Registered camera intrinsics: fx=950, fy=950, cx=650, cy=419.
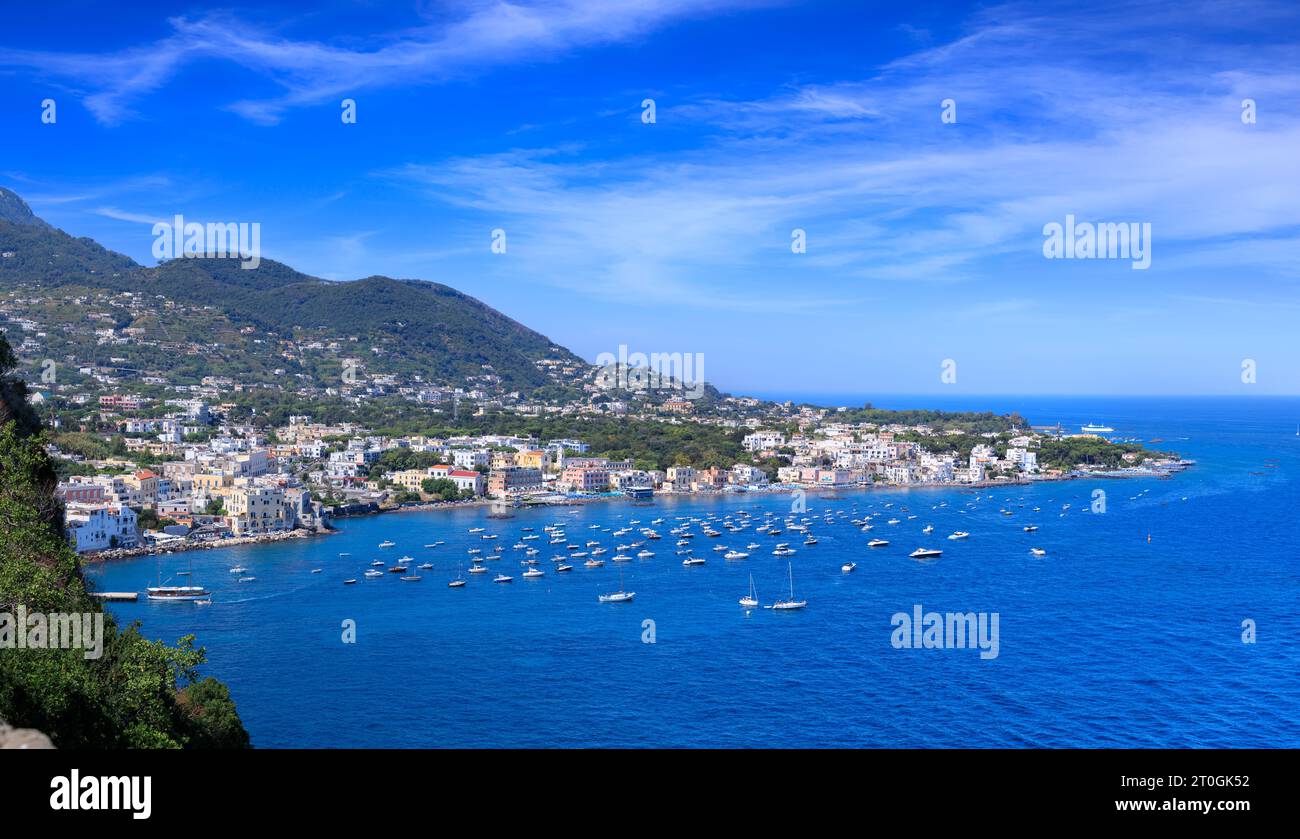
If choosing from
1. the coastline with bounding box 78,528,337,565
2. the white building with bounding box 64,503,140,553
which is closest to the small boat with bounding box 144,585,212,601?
the coastline with bounding box 78,528,337,565

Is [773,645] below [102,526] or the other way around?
below

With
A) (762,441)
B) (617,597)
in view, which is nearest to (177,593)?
(617,597)

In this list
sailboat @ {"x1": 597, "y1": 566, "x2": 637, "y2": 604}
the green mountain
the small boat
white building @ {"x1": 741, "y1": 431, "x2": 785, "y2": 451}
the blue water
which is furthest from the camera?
the green mountain

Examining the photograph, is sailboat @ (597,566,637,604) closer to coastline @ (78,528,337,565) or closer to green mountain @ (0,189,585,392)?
coastline @ (78,528,337,565)

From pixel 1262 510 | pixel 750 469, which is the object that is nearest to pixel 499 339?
pixel 750 469

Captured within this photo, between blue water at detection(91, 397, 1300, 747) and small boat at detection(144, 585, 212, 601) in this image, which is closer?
blue water at detection(91, 397, 1300, 747)

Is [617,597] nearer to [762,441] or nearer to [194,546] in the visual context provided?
[194,546]

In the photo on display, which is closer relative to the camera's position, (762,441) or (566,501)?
(566,501)
